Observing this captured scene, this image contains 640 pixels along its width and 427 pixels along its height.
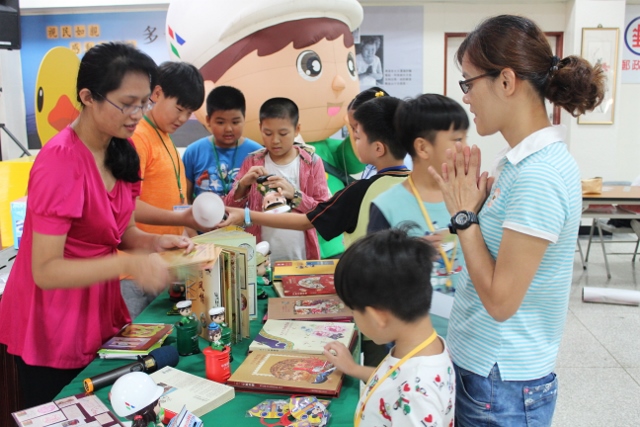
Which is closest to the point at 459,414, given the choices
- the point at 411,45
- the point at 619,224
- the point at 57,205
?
the point at 57,205

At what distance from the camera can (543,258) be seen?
3.10ft

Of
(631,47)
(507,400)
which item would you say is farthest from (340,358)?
(631,47)

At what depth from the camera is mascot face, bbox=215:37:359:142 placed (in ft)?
8.97

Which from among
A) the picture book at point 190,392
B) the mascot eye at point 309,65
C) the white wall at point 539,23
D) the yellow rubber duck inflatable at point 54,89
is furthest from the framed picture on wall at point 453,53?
the picture book at point 190,392

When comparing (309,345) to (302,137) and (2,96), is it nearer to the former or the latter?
(302,137)

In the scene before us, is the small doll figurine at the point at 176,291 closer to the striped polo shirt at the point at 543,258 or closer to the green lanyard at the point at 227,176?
the green lanyard at the point at 227,176

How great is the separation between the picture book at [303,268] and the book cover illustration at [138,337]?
42 cm

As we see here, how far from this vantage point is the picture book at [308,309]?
1.54 metres

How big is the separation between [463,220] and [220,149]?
183cm

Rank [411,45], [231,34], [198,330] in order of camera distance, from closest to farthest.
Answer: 1. [198,330]
2. [231,34]
3. [411,45]

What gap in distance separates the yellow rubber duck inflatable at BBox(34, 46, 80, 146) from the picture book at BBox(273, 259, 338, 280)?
77.5 inches

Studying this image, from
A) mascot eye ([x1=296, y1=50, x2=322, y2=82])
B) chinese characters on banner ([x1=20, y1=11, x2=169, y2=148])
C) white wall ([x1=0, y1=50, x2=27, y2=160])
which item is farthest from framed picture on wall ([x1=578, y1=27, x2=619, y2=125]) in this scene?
white wall ([x1=0, y1=50, x2=27, y2=160])

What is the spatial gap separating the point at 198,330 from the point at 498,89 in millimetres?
995

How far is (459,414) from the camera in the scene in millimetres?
1075
